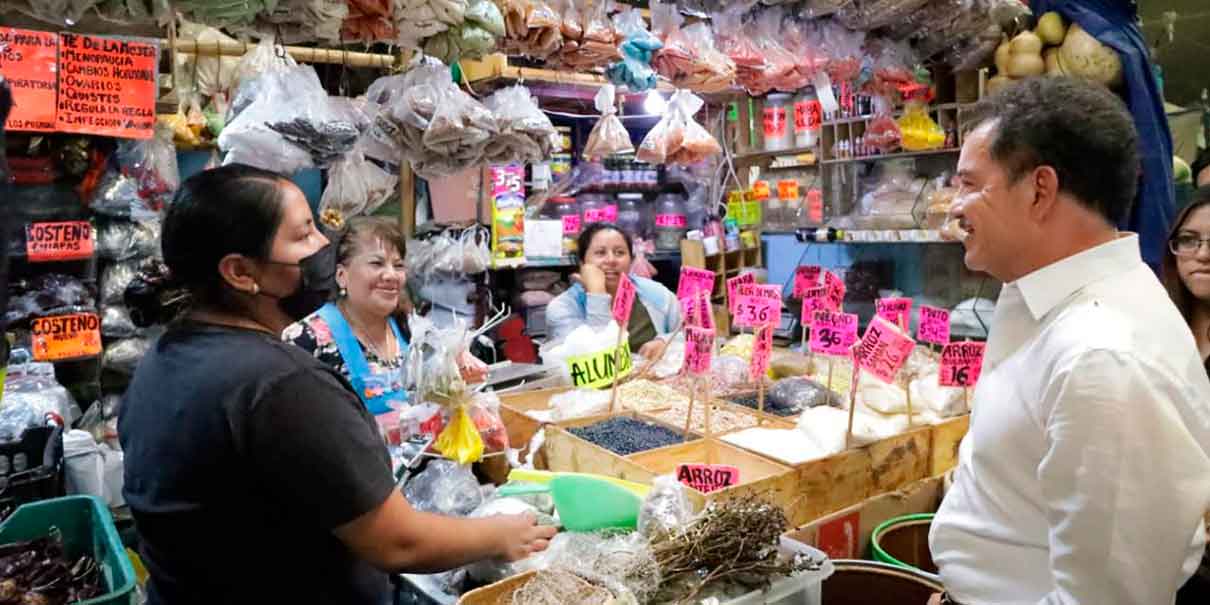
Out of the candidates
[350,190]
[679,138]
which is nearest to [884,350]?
[679,138]

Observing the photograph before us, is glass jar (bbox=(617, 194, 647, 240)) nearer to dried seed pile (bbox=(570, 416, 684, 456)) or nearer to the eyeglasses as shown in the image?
dried seed pile (bbox=(570, 416, 684, 456))

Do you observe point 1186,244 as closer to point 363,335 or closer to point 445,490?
point 445,490

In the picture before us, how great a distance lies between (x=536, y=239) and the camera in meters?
4.95

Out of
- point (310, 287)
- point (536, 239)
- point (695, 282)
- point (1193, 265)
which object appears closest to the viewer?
point (310, 287)

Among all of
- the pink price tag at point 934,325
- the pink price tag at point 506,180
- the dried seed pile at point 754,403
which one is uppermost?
the pink price tag at point 506,180

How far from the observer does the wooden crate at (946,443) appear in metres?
2.45

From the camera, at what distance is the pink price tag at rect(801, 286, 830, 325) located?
2965 millimetres

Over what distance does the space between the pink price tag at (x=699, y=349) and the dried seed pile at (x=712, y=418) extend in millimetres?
183

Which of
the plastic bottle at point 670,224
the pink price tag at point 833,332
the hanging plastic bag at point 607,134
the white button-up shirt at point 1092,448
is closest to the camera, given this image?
the white button-up shirt at point 1092,448

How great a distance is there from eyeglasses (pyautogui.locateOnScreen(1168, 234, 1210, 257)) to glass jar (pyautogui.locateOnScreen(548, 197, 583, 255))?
3553 millimetres

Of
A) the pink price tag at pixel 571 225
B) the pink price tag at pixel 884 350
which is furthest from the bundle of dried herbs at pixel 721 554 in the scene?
the pink price tag at pixel 571 225

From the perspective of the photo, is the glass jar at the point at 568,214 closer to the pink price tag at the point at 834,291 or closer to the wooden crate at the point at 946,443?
the pink price tag at the point at 834,291

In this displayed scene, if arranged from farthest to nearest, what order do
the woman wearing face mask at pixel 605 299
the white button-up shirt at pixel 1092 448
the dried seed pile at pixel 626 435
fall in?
the woman wearing face mask at pixel 605 299 < the dried seed pile at pixel 626 435 < the white button-up shirt at pixel 1092 448

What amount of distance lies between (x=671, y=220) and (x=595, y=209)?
0.70 m
